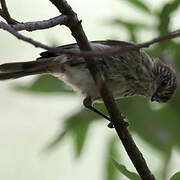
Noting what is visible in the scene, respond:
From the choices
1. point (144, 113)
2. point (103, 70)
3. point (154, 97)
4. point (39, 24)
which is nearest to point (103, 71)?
point (103, 70)

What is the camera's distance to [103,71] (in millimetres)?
3957

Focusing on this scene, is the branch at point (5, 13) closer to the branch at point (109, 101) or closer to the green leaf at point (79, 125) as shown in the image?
the branch at point (109, 101)

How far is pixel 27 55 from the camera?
6.91m

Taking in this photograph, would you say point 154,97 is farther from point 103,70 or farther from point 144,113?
point 103,70

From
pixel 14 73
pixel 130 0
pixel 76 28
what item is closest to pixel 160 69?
pixel 130 0

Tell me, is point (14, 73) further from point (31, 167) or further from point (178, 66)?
point (31, 167)

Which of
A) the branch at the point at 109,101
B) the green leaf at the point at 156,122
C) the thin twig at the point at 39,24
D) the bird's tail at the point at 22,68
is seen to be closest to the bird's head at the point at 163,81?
the green leaf at the point at 156,122

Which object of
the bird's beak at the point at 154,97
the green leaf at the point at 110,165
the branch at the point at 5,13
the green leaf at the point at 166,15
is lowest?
the green leaf at the point at 110,165

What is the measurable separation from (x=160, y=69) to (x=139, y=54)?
0.43 metres

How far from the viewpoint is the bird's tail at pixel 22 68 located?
11.9 ft

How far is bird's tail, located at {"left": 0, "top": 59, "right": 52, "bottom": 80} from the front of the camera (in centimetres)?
363

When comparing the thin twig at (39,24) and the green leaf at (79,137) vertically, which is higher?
the thin twig at (39,24)

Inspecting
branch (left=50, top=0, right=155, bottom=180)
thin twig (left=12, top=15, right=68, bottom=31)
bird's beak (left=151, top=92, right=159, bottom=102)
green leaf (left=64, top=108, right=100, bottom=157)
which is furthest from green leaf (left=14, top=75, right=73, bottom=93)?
thin twig (left=12, top=15, right=68, bottom=31)

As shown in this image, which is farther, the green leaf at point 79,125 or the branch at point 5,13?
the green leaf at point 79,125
